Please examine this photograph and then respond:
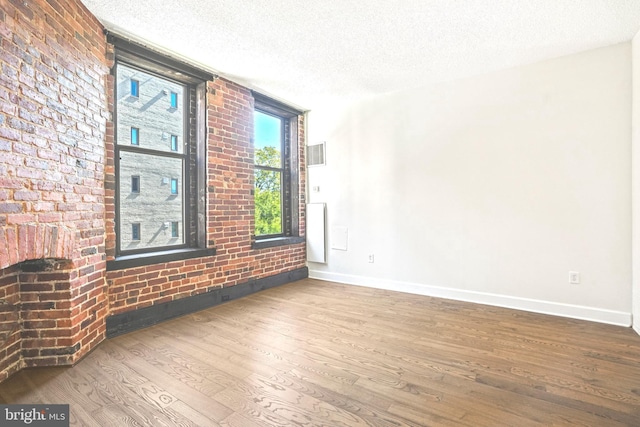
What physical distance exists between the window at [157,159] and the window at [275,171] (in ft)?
2.96

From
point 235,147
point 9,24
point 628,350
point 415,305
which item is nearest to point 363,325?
point 415,305

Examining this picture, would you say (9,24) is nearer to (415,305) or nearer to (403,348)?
(403,348)

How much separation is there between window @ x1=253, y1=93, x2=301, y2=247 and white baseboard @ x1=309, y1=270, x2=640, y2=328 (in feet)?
3.74

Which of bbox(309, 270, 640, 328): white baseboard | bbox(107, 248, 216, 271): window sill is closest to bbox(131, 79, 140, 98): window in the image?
bbox(107, 248, 216, 271): window sill

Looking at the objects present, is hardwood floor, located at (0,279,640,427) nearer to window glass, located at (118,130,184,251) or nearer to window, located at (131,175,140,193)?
window glass, located at (118,130,184,251)

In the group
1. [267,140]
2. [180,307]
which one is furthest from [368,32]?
[180,307]

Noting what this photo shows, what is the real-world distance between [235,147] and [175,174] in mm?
793

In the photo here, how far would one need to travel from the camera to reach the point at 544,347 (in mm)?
2430

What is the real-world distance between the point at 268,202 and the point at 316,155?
108 centimetres

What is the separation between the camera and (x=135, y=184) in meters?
3.03

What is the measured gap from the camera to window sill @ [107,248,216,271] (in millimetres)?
2719

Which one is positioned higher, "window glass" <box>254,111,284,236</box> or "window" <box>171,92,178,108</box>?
"window" <box>171,92,178,108</box>

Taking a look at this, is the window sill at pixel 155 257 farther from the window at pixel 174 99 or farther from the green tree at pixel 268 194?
the window at pixel 174 99

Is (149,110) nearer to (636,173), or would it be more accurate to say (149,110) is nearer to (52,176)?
(52,176)
